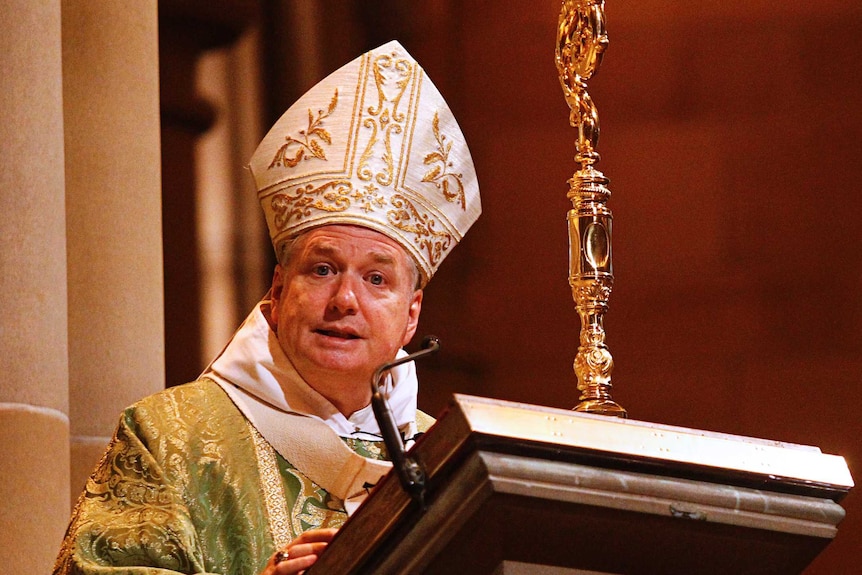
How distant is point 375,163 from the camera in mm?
3617

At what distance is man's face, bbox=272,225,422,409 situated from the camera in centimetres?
331

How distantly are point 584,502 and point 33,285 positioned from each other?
2.28 m

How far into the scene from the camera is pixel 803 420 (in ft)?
17.5

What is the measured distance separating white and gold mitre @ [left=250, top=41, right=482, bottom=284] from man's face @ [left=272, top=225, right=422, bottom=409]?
6cm

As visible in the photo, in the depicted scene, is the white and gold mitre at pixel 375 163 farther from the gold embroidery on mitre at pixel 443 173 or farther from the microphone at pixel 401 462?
the microphone at pixel 401 462

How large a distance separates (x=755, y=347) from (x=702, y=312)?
215mm

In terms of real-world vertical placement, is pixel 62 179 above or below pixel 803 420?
above

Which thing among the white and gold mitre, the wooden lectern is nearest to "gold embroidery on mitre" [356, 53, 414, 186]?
the white and gold mitre

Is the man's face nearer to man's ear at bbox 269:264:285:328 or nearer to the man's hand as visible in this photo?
man's ear at bbox 269:264:285:328

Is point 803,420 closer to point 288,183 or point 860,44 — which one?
point 860,44

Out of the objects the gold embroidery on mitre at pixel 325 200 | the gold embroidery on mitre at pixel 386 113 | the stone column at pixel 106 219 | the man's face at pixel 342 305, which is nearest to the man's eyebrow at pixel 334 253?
the man's face at pixel 342 305

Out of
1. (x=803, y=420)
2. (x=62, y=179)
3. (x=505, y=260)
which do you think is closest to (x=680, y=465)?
(x=62, y=179)

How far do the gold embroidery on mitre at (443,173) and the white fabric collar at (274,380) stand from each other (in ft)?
1.53

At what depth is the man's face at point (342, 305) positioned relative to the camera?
10.9ft
